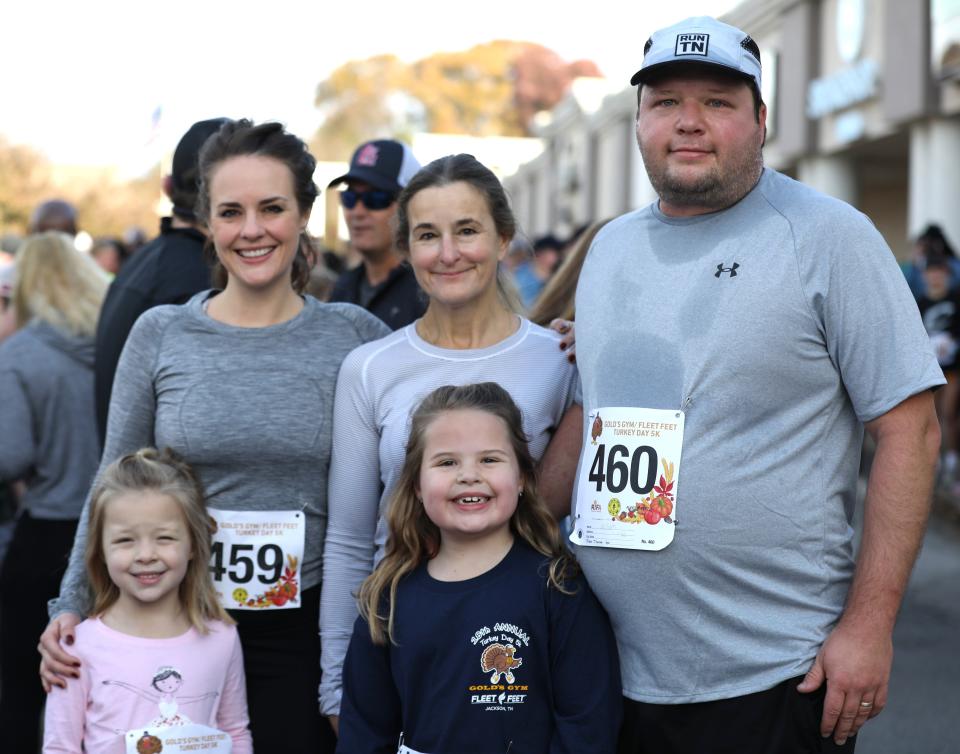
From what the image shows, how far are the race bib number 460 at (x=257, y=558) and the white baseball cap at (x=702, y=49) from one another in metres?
1.41

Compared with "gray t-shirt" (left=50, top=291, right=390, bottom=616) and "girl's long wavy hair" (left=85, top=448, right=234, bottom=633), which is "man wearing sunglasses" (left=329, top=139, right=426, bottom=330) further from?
"girl's long wavy hair" (left=85, top=448, right=234, bottom=633)

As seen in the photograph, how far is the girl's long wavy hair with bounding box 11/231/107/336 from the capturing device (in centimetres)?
462

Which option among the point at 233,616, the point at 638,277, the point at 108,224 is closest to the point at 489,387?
the point at 638,277

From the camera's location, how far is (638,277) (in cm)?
272

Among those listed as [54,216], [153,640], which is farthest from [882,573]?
[54,216]

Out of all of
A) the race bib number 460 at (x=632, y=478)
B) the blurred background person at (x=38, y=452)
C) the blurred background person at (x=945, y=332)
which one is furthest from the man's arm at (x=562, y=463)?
the blurred background person at (x=945, y=332)

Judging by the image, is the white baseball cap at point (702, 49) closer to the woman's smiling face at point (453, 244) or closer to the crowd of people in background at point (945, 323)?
the woman's smiling face at point (453, 244)

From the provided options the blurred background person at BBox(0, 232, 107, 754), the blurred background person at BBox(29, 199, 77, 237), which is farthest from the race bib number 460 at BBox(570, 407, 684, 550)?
the blurred background person at BBox(29, 199, 77, 237)

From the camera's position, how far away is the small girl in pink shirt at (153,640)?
9.70 ft

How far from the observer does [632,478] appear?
8.57 ft

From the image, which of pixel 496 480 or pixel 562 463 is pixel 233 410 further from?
pixel 562 463

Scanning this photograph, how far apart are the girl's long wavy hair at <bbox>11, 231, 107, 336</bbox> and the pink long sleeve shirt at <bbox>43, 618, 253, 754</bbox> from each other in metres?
1.91

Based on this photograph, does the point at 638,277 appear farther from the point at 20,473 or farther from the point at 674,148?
the point at 20,473

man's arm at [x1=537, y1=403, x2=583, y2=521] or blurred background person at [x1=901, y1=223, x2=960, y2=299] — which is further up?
blurred background person at [x1=901, y1=223, x2=960, y2=299]
